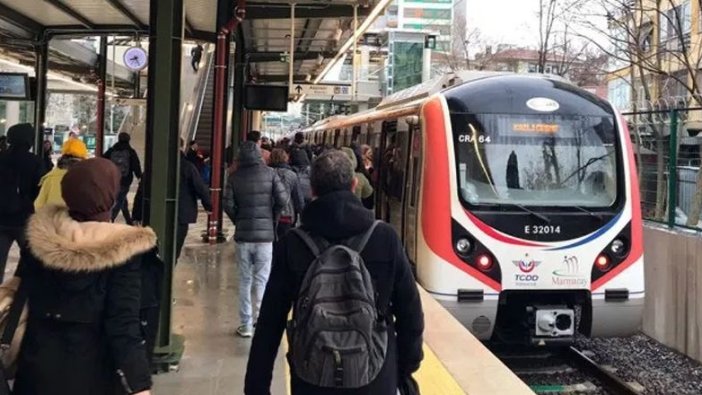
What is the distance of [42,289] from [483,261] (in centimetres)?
470

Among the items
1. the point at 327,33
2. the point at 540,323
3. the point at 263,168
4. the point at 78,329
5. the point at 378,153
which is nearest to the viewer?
the point at 78,329

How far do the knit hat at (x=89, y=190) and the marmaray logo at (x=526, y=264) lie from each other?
15.4 feet

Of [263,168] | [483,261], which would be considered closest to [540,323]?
[483,261]

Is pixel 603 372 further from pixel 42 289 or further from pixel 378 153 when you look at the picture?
pixel 42 289

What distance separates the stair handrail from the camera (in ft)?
64.5

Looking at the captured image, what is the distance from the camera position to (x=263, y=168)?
612 cm

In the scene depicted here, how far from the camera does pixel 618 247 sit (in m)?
6.77

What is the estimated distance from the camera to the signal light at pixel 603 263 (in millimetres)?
6672

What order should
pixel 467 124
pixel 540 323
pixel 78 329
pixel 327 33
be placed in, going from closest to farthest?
pixel 78 329 < pixel 540 323 < pixel 467 124 < pixel 327 33

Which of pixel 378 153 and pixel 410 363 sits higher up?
pixel 378 153

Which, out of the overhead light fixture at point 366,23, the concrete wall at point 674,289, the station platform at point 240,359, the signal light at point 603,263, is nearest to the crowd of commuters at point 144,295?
the station platform at point 240,359

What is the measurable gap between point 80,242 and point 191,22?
37.1ft

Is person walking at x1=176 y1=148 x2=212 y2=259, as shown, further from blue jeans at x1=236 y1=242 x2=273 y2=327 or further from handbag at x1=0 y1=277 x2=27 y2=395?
handbag at x1=0 y1=277 x2=27 y2=395

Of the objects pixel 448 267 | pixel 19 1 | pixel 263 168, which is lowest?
pixel 448 267
